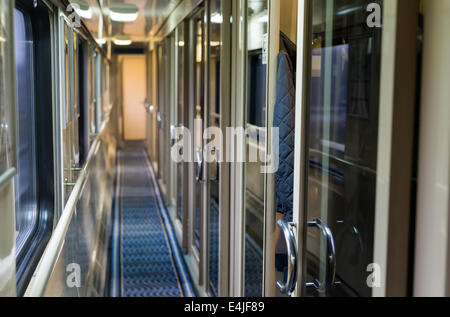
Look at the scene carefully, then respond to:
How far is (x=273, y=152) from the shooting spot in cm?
250

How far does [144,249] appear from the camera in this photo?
615 cm

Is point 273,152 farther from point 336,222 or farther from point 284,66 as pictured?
point 336,222

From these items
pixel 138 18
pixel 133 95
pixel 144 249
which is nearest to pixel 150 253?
pixel 144 249

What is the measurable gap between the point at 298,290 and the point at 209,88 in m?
2.22

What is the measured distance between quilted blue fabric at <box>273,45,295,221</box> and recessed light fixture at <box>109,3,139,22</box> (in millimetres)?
4306

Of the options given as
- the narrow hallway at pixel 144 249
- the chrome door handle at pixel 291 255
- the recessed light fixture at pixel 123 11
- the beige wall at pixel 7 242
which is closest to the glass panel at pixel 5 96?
the beige wall at pixel 7 242

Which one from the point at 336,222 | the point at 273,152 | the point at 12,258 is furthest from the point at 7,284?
the point at 273,152

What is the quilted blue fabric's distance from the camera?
7.75 ft

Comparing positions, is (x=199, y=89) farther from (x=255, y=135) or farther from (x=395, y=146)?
(x=395, y=146)

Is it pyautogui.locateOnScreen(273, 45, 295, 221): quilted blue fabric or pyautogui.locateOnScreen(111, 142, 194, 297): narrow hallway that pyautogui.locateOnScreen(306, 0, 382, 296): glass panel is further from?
pyautogui.locateOnScreen(111, 142, 194, 297): narrow hallway

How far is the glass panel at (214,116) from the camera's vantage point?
3.65m

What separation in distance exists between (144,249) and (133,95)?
39.5 feet

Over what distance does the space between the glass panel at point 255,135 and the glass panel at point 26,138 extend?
3.56 feet

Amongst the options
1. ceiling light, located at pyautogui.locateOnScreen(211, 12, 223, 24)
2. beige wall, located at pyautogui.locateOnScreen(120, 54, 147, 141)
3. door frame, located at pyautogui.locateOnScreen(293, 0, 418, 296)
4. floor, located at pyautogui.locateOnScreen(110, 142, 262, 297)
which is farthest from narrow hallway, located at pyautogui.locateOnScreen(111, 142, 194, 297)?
beige wall, located at pyautogui.locateOnScreen(120, 54, 147, 141)
